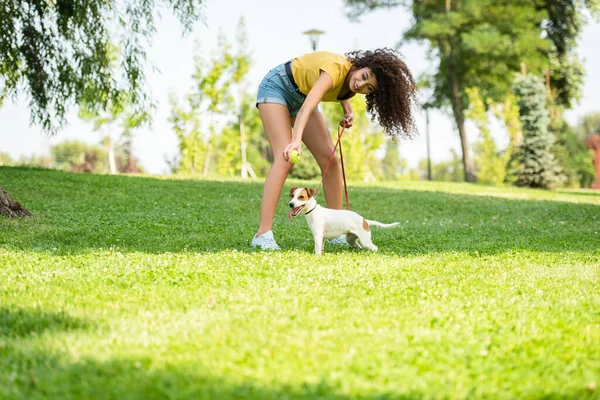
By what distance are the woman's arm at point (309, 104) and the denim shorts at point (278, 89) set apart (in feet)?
1.28

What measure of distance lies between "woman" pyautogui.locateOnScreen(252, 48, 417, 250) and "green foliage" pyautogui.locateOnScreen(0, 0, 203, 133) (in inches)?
243

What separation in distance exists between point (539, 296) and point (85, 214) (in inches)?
254

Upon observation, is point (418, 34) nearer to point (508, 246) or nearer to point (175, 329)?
point (508, 246)

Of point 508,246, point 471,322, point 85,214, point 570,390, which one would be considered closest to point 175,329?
point 471,322

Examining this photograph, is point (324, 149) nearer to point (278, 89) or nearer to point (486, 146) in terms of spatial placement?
point (278, 89)

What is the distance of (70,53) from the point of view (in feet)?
37.4

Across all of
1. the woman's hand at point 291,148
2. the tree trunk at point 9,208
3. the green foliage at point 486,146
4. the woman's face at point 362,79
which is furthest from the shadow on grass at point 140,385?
the green foliage at point 486,146

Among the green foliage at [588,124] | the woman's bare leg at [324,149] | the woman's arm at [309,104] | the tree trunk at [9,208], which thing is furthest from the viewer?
the green foliage at [588,124]

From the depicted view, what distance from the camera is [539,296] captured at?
4.06 metres

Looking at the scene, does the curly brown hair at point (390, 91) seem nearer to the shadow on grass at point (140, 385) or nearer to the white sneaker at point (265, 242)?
the white sneaker at point (265, 242)

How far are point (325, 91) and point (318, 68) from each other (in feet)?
0.82

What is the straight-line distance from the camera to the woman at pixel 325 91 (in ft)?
17.9

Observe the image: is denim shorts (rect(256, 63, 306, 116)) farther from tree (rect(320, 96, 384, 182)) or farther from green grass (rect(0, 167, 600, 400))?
tree (rect(320, 96, 384, 182))

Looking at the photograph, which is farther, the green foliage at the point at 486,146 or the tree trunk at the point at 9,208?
the green foliage at the point at 486,146
